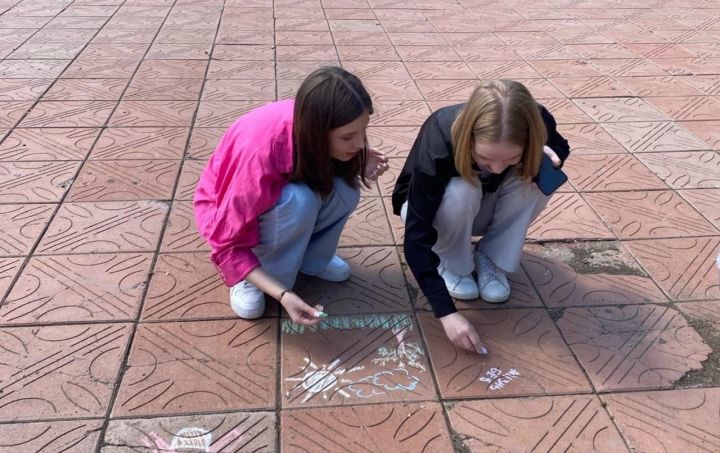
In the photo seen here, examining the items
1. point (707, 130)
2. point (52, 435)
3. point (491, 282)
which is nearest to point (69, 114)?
point (52, 435)

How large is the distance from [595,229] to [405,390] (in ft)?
4.73

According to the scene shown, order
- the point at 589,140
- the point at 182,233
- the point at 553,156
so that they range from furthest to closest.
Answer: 1. the point at 589,140
2. the point at 182,233
3. the point at 553,156

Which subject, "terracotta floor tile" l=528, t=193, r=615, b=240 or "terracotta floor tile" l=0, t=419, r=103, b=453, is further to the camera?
"terracotta floor tile" l=528, t=193, r=615, b=240

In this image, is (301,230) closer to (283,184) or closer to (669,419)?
(283,184)

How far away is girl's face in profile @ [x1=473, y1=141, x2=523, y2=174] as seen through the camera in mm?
2129

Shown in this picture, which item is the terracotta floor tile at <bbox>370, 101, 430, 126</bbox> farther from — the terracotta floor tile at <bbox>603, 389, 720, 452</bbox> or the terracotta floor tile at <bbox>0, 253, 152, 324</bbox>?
the terracotta floor tile at <bbox>603, 389, 720, 452</bbox>

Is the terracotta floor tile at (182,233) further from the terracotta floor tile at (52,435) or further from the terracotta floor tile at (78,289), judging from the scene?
the terracotta floor tile at (52,435)

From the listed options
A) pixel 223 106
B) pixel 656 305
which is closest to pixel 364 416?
pixel 656 305

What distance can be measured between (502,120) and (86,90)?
11.4 ft

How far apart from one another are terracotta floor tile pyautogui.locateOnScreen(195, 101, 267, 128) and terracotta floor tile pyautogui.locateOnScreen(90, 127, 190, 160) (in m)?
0.19

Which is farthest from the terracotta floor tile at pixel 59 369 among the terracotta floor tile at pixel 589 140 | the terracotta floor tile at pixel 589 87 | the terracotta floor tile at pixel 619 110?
the terracotta floor tile at pixel 589 87

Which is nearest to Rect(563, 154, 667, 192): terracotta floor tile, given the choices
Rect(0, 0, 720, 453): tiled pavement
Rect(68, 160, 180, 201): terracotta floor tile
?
Rect(0, 0, 720, 453): tiled pavement

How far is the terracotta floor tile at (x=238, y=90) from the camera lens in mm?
4598

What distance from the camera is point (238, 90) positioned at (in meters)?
4.72
